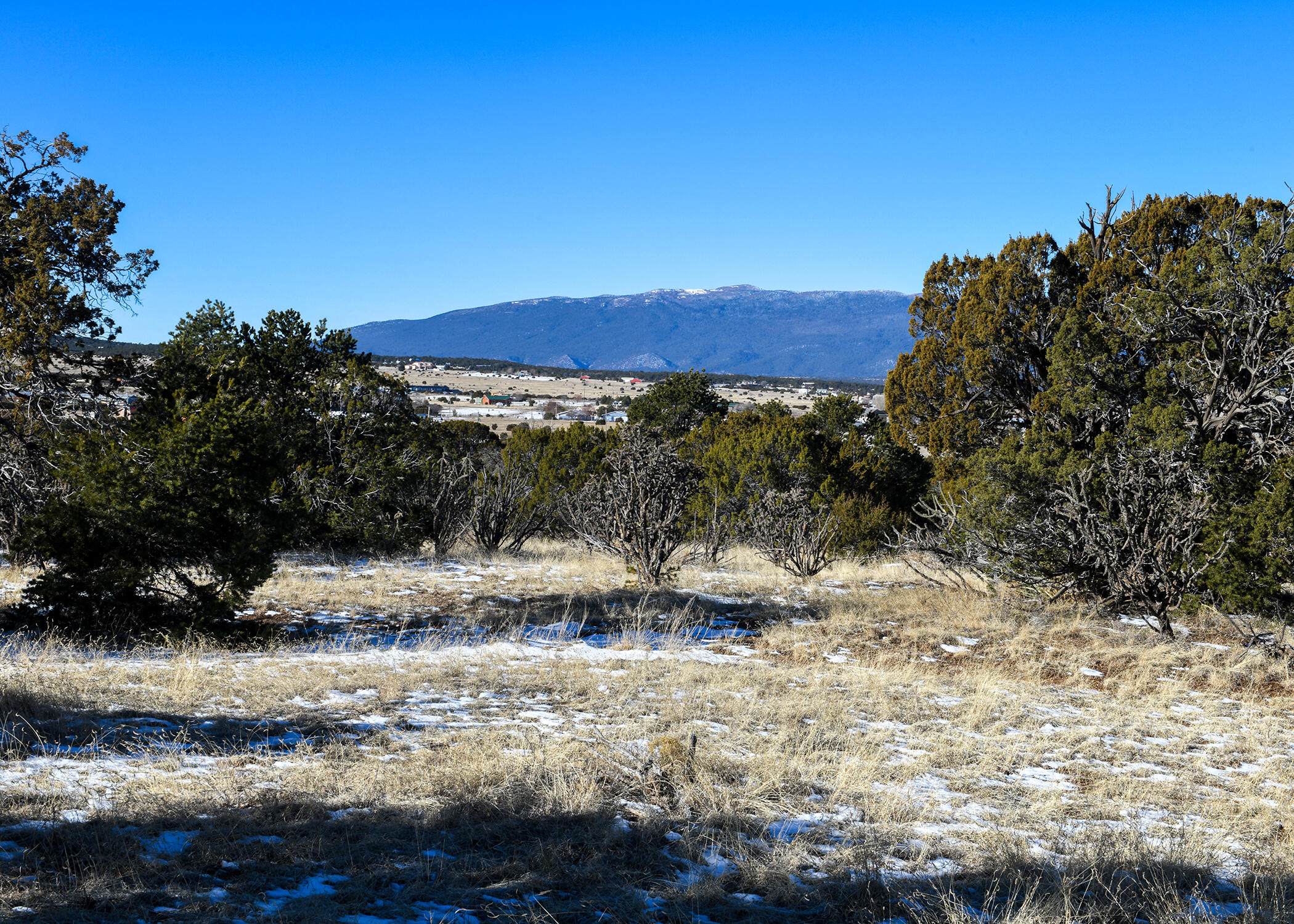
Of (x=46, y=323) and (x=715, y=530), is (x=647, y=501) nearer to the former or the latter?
(x=715, y=530)

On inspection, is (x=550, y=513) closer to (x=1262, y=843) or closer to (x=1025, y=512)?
(x=1025, y=512)

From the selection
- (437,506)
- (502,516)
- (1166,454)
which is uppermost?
(1166,454)

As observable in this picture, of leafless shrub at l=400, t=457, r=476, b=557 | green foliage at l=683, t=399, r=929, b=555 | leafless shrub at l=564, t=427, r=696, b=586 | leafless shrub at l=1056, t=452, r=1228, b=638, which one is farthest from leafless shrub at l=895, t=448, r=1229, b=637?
leafless shrub at l=400, t=457, r=476, b=557

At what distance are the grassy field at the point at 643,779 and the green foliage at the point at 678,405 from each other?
23.2 meters

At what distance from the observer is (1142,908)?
3520 mm

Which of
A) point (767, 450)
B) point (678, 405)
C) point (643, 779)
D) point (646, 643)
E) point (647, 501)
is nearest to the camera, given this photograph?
point (643, 779)

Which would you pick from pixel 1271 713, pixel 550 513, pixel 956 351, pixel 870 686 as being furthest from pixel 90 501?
pixel 956 351

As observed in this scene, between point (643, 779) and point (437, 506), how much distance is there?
11605mm

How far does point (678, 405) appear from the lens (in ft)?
108

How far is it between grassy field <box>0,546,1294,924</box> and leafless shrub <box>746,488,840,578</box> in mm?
4558

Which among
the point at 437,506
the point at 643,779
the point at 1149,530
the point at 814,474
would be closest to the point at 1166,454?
the point at 1149,530

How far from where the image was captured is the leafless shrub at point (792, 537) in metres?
14.2

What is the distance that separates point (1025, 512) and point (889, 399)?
30.1 ft

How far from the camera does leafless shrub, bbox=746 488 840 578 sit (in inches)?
559
